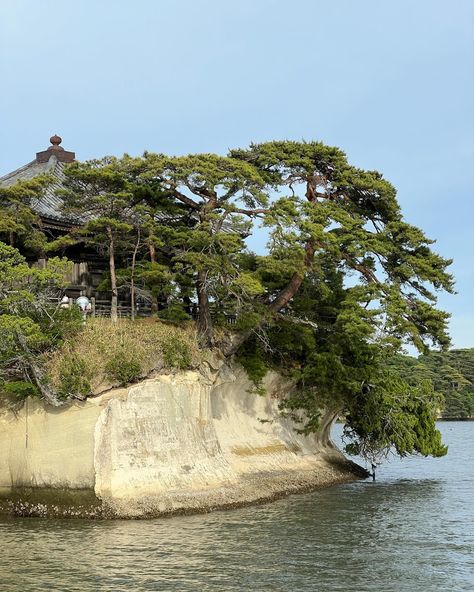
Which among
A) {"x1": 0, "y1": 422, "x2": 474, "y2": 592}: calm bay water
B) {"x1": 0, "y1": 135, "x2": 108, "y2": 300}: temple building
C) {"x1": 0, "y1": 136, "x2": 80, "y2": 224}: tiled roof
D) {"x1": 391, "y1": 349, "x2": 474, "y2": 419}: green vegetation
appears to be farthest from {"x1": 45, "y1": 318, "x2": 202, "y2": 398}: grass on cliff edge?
{"x1": 391, "y1": 349, "x2": 474, "y2": 419}: green vegetation

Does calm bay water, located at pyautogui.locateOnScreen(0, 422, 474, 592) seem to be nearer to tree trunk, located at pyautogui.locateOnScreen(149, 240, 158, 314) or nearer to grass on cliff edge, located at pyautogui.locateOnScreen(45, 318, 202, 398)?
grass on cliff edge, located at pyautogui.locateOnScreen(45, 318, 202, 398)

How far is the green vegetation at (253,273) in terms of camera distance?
21609mm

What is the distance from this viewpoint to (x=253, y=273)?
23359 millimetres

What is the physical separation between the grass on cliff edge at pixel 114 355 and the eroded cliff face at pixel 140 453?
0.45 meters

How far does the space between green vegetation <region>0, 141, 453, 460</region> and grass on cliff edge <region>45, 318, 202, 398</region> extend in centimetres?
5

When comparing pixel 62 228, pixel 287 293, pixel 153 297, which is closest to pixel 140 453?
pixel 153 297

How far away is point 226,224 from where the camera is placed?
84.2 feet

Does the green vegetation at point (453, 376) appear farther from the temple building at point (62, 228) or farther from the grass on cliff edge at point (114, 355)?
the grass on cliff edge at point (114, 355)

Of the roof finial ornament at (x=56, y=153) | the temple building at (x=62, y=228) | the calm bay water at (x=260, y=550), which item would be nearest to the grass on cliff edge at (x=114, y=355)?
the calm bay water at (x=260, y=550)

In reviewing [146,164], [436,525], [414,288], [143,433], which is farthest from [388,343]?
[146,164]

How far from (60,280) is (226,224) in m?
7.71

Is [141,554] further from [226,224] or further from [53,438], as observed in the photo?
[226,224]

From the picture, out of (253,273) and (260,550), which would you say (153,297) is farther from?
(260,550)

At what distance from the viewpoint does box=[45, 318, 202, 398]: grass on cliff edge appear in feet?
64.5
